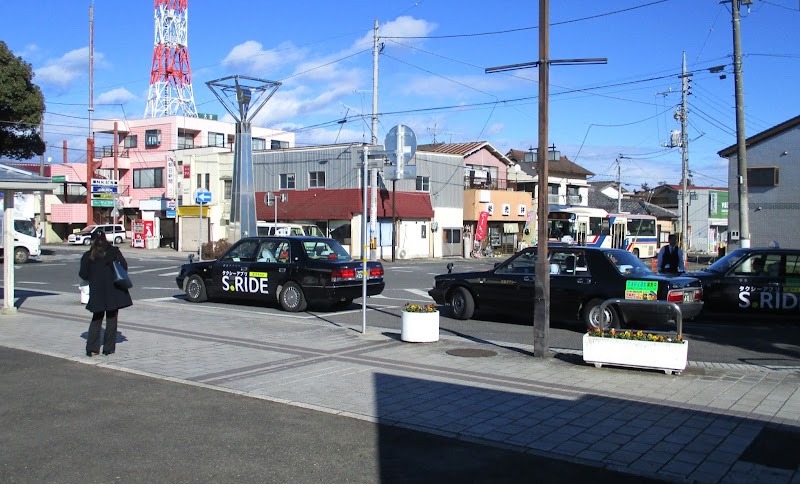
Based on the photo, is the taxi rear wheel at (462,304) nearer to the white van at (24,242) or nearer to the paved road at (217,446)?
the paved road at (217,446)

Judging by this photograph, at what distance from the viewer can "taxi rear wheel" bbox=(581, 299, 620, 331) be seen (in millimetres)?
11930

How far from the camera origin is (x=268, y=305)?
16.8 meters

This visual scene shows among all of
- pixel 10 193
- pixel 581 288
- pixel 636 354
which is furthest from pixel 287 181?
pixel 636 354

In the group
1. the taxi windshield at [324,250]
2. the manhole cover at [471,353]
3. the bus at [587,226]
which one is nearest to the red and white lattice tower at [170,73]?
the bus at [587,226]

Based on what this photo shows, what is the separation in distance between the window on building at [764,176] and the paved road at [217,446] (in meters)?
35.3

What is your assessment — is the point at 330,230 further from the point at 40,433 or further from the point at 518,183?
the point at 40,433

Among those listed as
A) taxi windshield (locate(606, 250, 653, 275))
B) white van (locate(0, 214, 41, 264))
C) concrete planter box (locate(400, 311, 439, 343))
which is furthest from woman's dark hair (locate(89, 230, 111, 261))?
white van (locate(0, 214, 41, 264))

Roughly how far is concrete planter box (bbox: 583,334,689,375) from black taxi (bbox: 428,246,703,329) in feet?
7.73

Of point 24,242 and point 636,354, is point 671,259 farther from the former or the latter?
point 24,242

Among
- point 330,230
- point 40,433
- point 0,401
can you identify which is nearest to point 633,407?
point 40,433

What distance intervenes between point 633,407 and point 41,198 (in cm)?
6386

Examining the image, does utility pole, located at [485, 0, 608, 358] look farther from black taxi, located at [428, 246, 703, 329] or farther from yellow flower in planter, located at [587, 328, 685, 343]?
black taxi, located at [428, 246, 703, 329]

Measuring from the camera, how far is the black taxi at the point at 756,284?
1380cm

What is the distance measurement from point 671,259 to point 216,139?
5405 centimetres
